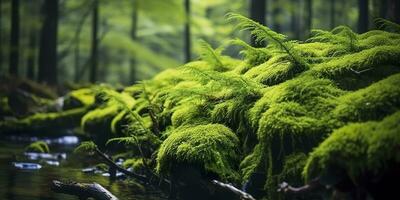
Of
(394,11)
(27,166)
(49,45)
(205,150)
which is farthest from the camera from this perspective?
(49,45)

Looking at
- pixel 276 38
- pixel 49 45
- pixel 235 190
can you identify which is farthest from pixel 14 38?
pixel 235 190

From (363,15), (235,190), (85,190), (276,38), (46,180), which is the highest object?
(363,15)

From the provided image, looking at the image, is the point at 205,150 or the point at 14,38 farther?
the point at 14,38

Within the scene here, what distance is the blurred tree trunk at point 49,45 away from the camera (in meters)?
19.8

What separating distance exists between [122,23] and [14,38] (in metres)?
7.03

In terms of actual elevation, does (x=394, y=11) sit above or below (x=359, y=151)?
above

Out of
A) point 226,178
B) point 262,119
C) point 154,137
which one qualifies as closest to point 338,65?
point 262,119

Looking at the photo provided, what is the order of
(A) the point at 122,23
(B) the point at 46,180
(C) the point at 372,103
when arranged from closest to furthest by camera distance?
(C) the point at 372,103 < (B) the point at 46,180 < (A) the point at 122,23

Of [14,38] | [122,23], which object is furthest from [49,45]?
[122,23]

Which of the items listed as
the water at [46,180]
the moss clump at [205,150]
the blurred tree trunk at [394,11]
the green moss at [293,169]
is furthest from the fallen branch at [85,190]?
the blurred tree trunk at [394,11]

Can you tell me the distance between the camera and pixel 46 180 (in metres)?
7.10

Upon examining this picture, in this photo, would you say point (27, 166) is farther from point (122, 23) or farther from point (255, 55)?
point (122, 23)

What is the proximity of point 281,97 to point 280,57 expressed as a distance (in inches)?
46.5

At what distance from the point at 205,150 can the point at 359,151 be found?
1.83 metres
